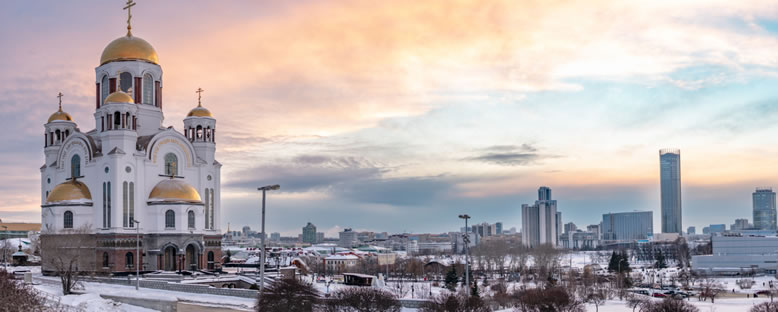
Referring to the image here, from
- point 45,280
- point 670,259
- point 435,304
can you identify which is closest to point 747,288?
point 435,304

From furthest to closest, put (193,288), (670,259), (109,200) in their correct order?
1. (670,259)
2. (109,200)
3. (193,288)

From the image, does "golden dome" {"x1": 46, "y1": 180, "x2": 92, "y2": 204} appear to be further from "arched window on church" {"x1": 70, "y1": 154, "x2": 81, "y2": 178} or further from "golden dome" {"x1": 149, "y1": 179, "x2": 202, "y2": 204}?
"golden dome" {"x1": 149, "y1": 179, "x2": 202, "y2": 204}

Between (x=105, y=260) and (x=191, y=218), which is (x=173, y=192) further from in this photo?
(x=105, y=260)

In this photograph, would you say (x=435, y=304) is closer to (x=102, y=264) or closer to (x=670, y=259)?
(x=102, y=264)

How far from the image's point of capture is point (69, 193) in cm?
6109

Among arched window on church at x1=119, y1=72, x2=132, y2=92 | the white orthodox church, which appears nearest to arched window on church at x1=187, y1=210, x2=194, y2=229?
the white orthodox church

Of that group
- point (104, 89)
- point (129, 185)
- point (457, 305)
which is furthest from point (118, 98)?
point (457, 305)

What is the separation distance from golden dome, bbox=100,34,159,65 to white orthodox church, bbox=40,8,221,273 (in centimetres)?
9

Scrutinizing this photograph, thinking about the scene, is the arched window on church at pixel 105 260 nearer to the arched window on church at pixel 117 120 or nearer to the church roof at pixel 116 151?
the church roof at pixel 116 151

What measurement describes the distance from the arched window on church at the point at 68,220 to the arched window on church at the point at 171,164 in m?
8.28

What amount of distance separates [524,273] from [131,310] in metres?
74.9

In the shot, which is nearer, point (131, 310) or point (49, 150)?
point (131, 310)

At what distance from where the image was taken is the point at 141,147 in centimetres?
6306

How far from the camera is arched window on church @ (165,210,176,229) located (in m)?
61.5
